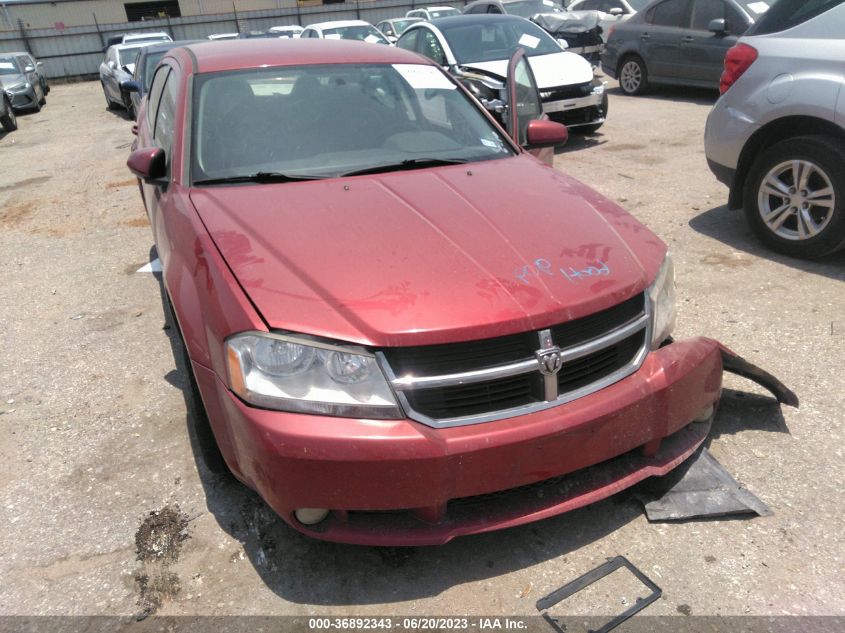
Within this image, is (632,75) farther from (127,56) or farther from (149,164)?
(127,56)

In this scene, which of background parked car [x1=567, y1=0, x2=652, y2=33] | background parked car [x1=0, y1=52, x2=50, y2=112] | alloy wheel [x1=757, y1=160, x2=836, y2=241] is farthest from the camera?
background parked car [x1=0, y1=52, x2=50, y2=112]

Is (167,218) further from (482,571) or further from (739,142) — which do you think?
(739,142)

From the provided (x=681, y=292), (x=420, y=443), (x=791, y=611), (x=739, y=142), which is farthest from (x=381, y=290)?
(x=739, y=142)

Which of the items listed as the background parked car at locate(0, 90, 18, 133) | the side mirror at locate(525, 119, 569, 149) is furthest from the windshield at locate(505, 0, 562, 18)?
the side mirror at locate(525, 119, 569, 149)

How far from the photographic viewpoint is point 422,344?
203 centimetres

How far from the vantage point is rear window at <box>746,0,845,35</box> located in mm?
4438

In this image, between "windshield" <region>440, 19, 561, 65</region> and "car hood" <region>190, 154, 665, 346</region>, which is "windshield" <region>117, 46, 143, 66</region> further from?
"car hood" <region>190, 154, 665, 346</region>

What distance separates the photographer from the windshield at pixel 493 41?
861 cm

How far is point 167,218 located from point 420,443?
1.78m

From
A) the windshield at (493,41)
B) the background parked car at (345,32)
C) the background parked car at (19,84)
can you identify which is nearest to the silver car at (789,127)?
the windshield at (493,41)

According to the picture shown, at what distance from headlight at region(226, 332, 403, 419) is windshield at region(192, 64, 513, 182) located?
121cm

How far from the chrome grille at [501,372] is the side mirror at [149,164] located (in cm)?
182

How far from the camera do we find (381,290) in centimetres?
219

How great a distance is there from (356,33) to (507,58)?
24.5 feet
